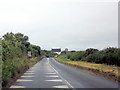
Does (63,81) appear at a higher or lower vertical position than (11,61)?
lower

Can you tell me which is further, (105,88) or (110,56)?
(110,56)

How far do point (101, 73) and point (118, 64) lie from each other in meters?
17.9

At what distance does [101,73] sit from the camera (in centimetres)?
2303

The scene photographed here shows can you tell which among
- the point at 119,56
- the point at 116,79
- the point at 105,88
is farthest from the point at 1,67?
the point at 119,56

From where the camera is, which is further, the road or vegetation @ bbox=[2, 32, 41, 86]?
vegetation @ bbox=[2, 32, 41, 86]

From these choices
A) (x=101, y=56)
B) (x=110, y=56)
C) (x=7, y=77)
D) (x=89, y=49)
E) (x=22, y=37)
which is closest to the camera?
(x=7, y=77)

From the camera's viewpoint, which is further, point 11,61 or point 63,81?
point 11,61

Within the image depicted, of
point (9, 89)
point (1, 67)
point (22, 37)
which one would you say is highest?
point (22, 37)

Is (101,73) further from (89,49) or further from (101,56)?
(89,49)

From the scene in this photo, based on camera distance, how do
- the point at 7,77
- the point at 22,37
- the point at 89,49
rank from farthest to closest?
the point at 22,37, the point at 89,49, the point at 7,77

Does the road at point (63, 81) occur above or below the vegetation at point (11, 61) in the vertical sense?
below

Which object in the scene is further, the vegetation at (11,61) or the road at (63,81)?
the vegetation at (11,61)

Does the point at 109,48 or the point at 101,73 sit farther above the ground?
the point at 109,48

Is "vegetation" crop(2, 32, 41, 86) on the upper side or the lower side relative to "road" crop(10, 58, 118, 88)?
upper
